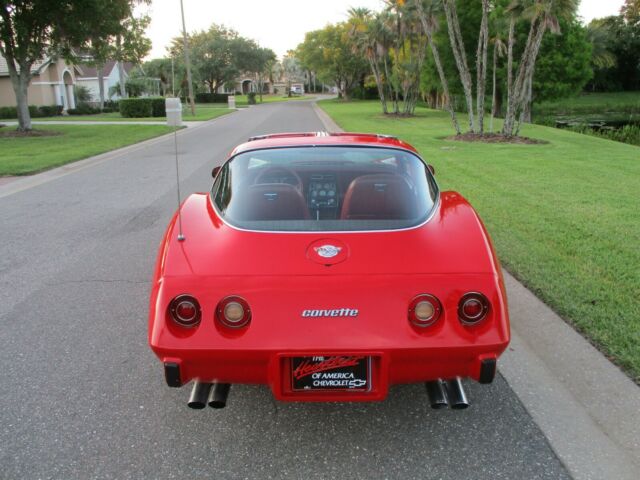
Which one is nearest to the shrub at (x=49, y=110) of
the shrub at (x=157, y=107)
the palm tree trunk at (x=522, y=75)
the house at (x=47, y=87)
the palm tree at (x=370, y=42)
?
the house at (x=47, y=87)

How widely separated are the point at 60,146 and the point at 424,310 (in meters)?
17.7

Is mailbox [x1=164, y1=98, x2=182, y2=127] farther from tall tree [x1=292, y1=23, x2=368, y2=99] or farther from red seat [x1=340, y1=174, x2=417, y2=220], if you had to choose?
tall tree [x1=292, y1=23, x2=368, y2=99]

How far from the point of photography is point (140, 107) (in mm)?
34688

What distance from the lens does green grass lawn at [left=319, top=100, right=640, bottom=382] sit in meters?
3.95

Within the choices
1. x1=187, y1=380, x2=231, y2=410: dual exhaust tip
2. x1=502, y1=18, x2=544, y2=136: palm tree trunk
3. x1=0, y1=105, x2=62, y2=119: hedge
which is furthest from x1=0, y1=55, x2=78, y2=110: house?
x1=187, y1=380, x2=231, y2=410: dual exhaust tip

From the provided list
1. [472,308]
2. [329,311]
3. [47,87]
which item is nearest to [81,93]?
[47,87]

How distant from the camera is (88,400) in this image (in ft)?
10.1

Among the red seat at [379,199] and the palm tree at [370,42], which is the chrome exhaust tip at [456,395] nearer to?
the red seat at [379,199]

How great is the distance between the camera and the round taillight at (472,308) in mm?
2504

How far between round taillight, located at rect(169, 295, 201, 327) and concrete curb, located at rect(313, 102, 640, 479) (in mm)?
1833

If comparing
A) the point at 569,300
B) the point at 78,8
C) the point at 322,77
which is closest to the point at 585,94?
the point at 322,77

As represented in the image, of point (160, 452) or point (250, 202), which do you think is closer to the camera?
point (160, 452)

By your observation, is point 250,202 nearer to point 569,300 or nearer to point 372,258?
point 372,258

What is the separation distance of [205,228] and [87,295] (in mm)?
2181
